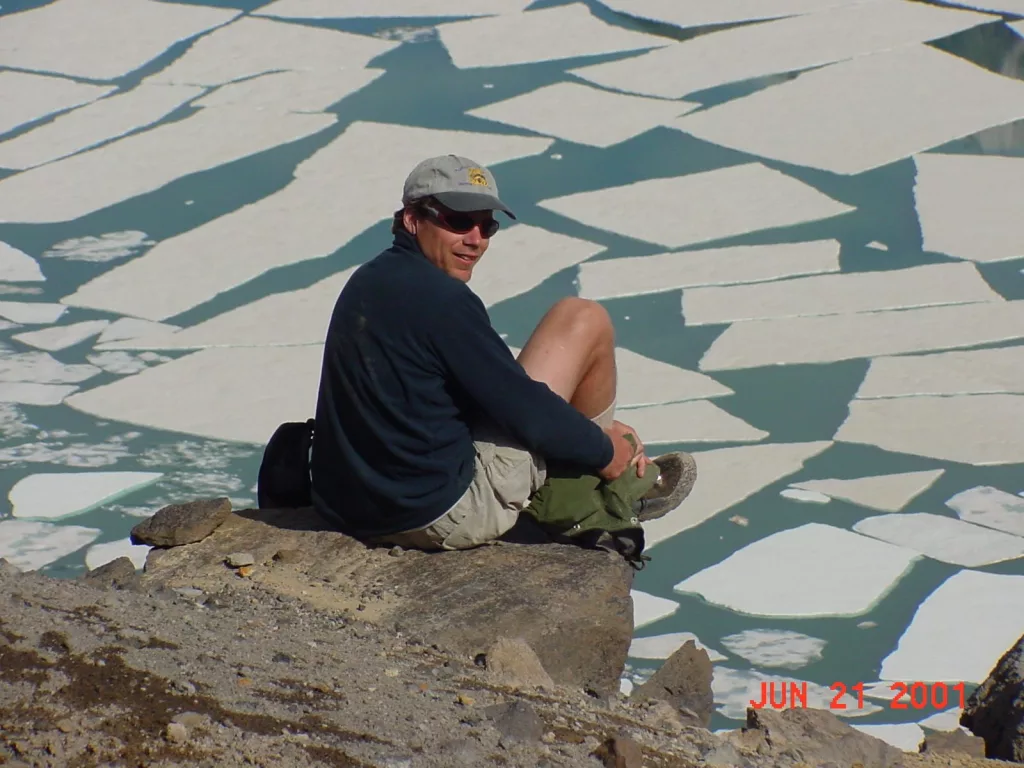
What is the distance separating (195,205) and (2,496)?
203 cm

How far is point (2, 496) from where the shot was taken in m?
3.54

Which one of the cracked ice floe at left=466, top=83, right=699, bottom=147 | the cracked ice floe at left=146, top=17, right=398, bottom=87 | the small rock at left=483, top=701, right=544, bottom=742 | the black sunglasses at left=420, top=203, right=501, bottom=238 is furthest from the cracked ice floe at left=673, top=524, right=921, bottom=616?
the cracked ice floe at left=146, top=17, right=398, bottom=87

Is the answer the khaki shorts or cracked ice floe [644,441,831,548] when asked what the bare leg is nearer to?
the khaki shorts

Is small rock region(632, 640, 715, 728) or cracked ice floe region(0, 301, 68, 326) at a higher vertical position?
cracked ice floe region(0, 301, 68, 326)

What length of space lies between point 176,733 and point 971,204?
4.04 m

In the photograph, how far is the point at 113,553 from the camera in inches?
129

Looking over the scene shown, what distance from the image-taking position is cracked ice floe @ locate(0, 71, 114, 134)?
20.7ft

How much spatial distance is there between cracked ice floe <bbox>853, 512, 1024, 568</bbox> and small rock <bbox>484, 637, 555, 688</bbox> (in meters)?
1.31

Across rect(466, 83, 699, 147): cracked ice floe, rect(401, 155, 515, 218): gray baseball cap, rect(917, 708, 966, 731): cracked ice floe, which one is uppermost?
rect(401, 155, 515, 218): gray baseball cap

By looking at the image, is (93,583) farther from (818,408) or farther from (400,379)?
(818,408)

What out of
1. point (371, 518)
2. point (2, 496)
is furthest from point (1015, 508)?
point (2, 496)

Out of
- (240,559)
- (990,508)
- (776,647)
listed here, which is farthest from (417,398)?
(990,508)

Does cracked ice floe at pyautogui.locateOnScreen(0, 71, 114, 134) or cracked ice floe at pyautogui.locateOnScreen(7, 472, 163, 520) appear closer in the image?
cracked ice floe at pyautogui.locateOnScreen(7, 472, 163, 520)

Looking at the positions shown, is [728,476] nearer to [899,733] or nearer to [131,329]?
[899,733]
